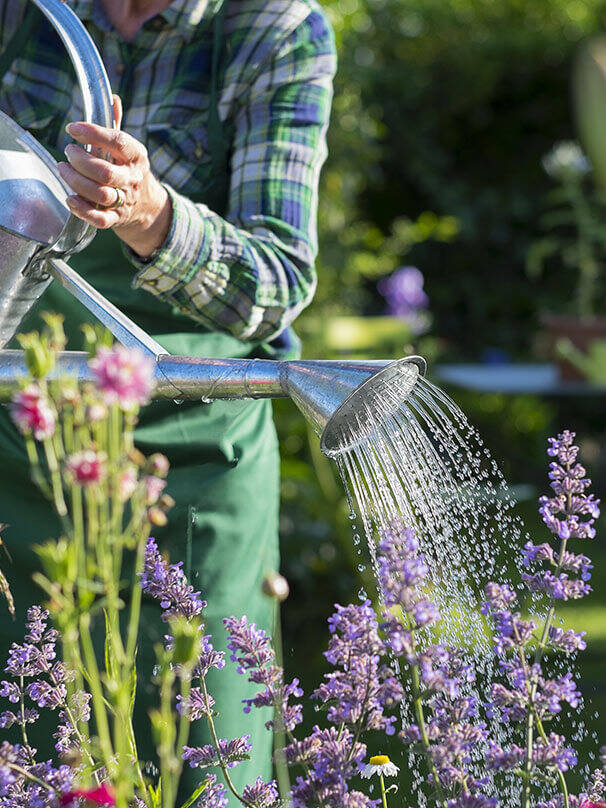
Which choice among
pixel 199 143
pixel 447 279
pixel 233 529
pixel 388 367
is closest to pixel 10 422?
pixel 233 529

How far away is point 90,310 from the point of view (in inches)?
34.1

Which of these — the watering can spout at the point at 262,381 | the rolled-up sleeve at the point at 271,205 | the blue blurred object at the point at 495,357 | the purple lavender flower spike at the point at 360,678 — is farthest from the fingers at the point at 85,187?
the blue blurred object at the point at 495,357

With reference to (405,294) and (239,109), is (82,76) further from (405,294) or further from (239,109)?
(405,294)

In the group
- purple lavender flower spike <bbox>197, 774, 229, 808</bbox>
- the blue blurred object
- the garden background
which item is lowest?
purple lavender flower spike <bbox>197, 774, 229, 808</bbox>

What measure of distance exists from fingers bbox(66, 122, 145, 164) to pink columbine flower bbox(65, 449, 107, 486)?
1.48 feet

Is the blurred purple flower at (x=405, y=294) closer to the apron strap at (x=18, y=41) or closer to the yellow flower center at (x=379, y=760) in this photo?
the apron strap at (x=18, y=41)

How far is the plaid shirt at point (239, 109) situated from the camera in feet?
4.32

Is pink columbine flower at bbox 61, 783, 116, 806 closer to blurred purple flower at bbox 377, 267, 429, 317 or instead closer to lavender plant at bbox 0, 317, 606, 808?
lavender plant at bbox 0, 317, 606, 808

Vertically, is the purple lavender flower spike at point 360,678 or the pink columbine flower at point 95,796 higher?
the purple lavender flower spike at point 360,678

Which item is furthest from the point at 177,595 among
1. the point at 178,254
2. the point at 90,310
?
the point at 178,254

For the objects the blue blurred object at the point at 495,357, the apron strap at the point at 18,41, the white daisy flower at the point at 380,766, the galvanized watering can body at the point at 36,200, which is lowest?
the white daisy flower at the point at 380,766

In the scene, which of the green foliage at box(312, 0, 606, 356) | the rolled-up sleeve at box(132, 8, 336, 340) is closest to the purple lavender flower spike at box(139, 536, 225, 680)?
the rolled-up sleeve at box(132, 8, 336, 340)

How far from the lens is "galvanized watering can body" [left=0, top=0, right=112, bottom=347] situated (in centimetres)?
87

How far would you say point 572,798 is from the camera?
82 centimetres
